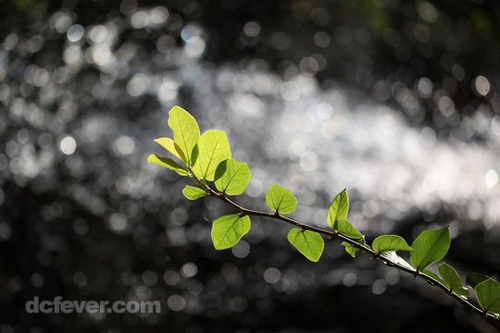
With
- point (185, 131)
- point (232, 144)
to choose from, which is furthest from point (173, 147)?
point (232, 144)

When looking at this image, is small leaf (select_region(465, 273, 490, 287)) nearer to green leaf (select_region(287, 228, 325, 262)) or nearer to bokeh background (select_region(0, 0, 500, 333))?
green leaf (select_region(287, 228, 325, 262))

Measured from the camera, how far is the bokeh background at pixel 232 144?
1.40m

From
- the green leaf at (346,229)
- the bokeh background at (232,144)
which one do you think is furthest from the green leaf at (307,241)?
the bokeh background at (232,144)

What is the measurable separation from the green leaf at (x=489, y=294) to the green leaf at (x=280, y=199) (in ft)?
0.26

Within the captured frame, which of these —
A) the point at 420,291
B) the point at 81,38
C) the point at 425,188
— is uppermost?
the point at 81,38

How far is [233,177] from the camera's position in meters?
0.21

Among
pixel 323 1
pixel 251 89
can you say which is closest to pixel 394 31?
pixel 323 1

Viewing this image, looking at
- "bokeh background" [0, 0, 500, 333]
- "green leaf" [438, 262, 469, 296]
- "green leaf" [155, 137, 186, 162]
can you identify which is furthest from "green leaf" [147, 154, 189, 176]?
"bokeh background" [0, 0, 500, 333]

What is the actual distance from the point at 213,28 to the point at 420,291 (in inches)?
37.6

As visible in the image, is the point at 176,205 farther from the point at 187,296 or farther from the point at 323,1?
the point at 323,1

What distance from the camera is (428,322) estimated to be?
1.29 meters

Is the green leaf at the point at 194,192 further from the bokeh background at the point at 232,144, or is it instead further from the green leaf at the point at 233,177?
the bokeh background at the point at 232,144

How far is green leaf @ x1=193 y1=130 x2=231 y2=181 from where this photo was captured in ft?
0.65

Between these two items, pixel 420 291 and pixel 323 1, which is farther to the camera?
pixel 323 1
